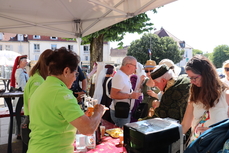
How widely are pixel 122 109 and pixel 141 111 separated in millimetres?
348

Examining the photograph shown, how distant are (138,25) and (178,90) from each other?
5448 millimetres

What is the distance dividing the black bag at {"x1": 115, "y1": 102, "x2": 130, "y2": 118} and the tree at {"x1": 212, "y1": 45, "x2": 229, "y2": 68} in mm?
55991

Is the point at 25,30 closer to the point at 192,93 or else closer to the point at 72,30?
the point at 72,30

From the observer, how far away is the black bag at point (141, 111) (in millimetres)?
2877

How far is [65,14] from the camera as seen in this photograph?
13.6 feet

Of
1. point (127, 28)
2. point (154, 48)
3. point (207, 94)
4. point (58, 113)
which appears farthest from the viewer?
point (154, 48)

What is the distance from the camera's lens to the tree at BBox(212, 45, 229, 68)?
51.0m

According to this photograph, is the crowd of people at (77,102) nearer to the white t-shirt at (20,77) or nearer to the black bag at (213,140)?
the black bag at (213,140)

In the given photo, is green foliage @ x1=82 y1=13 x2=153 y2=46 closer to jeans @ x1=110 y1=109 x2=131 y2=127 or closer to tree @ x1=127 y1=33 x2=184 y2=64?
jeans @ x1=110 y1=109 x2=131 y2=127

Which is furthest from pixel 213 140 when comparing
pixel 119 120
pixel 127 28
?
pixel 127 28

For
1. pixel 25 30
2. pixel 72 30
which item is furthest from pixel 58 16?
pixel 25 30

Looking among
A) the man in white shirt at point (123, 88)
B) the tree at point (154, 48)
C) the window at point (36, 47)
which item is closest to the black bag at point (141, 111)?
the man in white shirt at point (123, 88)

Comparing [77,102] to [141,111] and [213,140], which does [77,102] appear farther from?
[141,111]

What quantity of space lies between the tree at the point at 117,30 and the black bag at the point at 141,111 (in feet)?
13.9
